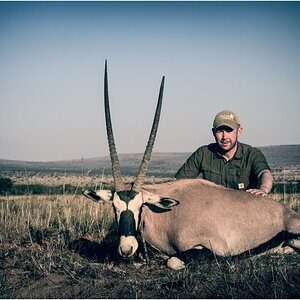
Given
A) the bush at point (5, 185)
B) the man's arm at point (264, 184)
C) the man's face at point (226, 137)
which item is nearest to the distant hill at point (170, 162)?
the bush at point (5, 185)

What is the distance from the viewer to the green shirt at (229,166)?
618 centimetres

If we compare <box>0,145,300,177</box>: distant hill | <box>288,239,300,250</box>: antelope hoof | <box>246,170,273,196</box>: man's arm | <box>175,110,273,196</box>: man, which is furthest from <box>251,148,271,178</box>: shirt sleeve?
<box>0,145,300,177</box>: distant hill

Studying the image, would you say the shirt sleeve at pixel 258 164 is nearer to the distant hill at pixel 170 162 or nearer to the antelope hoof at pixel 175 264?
the antelope hoof at pixel 175 264

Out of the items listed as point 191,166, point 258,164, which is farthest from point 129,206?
point 258,164

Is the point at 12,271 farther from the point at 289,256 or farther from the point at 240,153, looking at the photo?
the point at 240,153

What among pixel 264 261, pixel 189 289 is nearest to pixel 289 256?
pixel 264 261

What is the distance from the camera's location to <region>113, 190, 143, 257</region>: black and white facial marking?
4160 mm

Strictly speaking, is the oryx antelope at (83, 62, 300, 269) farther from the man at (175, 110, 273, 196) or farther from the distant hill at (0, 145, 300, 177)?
the distant hill at (0, 145, 300, 177)

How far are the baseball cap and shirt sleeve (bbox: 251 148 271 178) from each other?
20.2 inches

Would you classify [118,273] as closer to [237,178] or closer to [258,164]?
[237,178]

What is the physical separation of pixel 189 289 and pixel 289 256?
1.69 meters

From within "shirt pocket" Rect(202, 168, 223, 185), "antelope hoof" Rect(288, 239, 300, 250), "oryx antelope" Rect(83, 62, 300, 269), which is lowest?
"antelope hoof" Rect(288, 239, 300, 250)

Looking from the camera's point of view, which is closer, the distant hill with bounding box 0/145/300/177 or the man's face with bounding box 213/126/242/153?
the man's face with bounding box 213/126/242/153

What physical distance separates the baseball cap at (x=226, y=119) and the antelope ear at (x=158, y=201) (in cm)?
180
